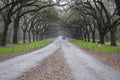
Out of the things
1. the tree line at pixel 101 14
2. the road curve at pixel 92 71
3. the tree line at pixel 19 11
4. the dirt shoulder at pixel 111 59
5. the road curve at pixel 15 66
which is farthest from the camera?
the tree line at pixel 101 14

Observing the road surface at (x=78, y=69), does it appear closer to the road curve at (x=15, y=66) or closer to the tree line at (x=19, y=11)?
the road curve at (x=15, y=66)

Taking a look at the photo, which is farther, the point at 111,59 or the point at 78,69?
the point at 111,59

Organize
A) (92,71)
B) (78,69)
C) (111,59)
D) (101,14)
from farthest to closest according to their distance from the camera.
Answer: (101,14), (111,59), (78,69), (92,71)

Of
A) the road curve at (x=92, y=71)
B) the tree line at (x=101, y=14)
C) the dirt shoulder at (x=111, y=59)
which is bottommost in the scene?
the dirt shoulder at (x=111, y=59)

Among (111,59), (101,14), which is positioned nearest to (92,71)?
(111,59)

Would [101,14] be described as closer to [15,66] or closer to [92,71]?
[15,66]

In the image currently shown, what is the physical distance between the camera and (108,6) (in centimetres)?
5369

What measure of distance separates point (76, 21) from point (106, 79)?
6490cm

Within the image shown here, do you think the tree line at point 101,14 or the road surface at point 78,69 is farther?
the tree line at point 101,14

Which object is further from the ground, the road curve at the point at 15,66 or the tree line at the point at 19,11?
the tree line at the point at 19,11

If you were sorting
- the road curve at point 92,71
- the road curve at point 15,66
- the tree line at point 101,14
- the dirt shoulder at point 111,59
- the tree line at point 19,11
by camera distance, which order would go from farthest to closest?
Result: the tree line at point 101,14 < the tree line at point 19,11 < the dirt shoulder at point 111,59 < the road curve at point 15,66 < the road curve at point 92,71

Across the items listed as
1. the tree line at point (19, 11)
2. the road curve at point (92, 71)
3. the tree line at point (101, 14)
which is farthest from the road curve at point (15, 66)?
the tree line at point (19, 11)

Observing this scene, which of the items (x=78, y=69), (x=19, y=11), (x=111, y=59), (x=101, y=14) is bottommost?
(x=111, y=59)

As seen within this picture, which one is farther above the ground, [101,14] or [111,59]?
[101,14]
